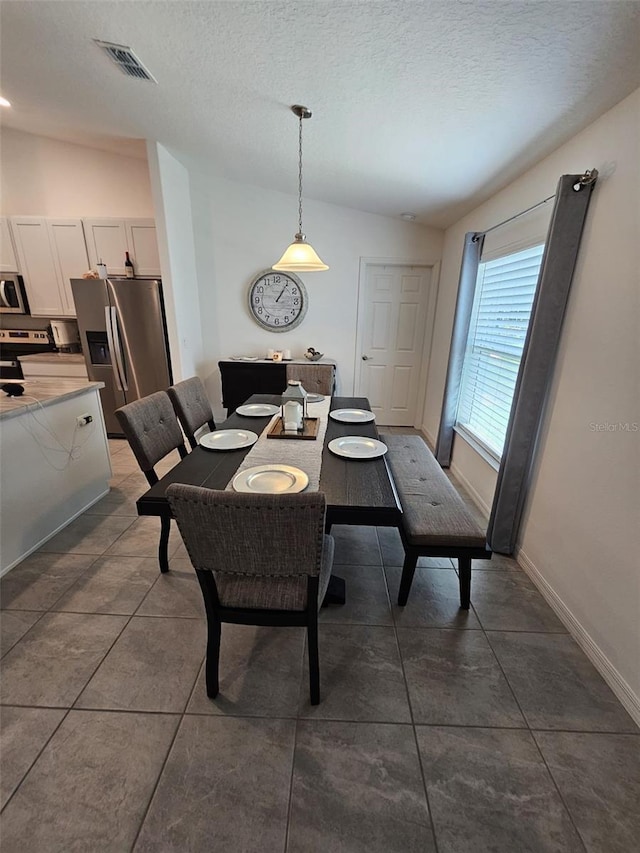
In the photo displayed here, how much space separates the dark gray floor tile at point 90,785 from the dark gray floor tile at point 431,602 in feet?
3.62

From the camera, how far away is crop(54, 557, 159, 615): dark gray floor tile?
1767mm

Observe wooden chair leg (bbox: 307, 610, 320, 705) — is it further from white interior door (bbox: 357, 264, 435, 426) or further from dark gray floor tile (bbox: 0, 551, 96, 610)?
white interior door (bbox: 357, 264, 435, 426)

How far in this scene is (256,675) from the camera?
1460mm

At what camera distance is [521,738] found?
1.26 metres

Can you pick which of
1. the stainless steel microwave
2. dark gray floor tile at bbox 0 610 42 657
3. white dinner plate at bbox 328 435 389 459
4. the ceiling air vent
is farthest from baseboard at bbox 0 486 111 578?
the ceiling air vent

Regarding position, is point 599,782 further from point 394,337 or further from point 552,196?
point 394,337

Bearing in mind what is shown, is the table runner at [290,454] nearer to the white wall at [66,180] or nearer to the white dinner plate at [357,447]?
the white dinner plate at [357,447]

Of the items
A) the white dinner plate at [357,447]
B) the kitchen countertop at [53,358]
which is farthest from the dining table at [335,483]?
the kitchen countertop at [53,358]

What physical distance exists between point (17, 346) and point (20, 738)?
4.19m

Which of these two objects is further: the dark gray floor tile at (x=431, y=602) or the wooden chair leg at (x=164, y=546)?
the wooden chair leg at (x=164, y=546)

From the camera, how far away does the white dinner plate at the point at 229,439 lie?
177cm

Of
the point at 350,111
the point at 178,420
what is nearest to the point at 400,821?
the point at 178,420

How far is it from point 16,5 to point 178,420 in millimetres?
2122

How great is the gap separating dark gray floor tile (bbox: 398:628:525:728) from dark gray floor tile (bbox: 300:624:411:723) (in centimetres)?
6
